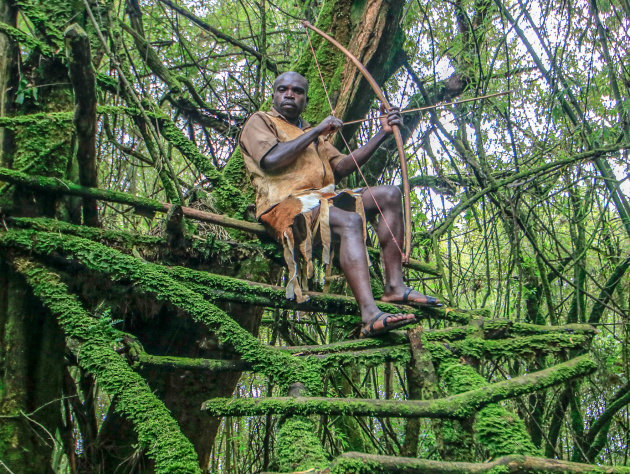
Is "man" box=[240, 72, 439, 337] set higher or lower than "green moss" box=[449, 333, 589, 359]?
higher

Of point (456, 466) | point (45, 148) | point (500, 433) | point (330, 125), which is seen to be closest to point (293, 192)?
point (330, 125)

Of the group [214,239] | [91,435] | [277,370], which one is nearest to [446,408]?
[277,370]

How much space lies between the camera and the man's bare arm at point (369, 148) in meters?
3.21

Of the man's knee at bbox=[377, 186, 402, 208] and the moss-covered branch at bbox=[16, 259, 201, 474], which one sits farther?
the man's knee at bbox=[377, 186, 402, 208]

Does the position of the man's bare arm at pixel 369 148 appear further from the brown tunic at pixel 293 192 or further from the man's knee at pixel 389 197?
the man's knee at pixel 389 197

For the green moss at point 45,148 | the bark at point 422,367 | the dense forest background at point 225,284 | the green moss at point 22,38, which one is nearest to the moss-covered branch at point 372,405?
the dense forest background at point 225,284

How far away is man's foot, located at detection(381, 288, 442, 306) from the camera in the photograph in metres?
2.97

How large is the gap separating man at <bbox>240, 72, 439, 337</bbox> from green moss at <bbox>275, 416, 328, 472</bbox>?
716 mm

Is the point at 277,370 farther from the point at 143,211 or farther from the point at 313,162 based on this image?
the point at 313,162

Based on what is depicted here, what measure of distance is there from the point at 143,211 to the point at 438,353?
176cm

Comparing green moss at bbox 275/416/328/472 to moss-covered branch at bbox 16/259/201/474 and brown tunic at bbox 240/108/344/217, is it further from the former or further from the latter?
brown tunic at bbox 240/108/344/217

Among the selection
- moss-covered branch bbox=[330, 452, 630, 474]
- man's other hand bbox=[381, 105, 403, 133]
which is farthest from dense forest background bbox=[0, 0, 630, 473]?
man's other hand bbox=[381, 105, 403, 133]

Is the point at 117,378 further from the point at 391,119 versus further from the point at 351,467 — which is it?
the point at 391,119

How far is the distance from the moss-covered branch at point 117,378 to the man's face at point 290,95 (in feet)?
5.85
